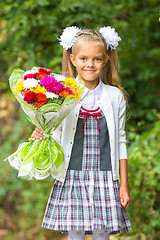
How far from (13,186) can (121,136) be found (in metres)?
2.75

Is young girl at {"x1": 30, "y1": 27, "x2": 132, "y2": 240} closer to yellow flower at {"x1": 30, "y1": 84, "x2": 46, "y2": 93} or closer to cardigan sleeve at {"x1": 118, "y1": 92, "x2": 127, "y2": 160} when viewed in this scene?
cardigan sleeve at {"x1": 118, "y1": 92, "x2": 127, "y2": 160}

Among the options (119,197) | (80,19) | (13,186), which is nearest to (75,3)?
(80,19)

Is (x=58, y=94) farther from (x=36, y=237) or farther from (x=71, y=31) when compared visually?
(x=36, y=237)

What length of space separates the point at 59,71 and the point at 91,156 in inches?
79.2

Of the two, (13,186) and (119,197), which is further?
(13,186)

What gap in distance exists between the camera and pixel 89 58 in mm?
2514

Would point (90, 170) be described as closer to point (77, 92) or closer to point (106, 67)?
point (77, 92)

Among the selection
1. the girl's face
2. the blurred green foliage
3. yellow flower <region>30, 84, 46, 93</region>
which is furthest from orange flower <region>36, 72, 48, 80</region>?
the blurred green foliage

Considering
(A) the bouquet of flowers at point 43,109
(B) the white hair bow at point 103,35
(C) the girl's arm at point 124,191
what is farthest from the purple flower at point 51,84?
(C) the girl's arm at point 124,191

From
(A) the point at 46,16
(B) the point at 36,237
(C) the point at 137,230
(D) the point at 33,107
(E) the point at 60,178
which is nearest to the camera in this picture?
(D) the point at 33,107

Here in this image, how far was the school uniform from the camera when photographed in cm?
249

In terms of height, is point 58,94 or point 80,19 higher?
point 80,19

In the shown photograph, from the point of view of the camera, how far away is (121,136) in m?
A: 2.65

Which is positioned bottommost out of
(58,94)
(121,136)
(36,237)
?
(36,237)
